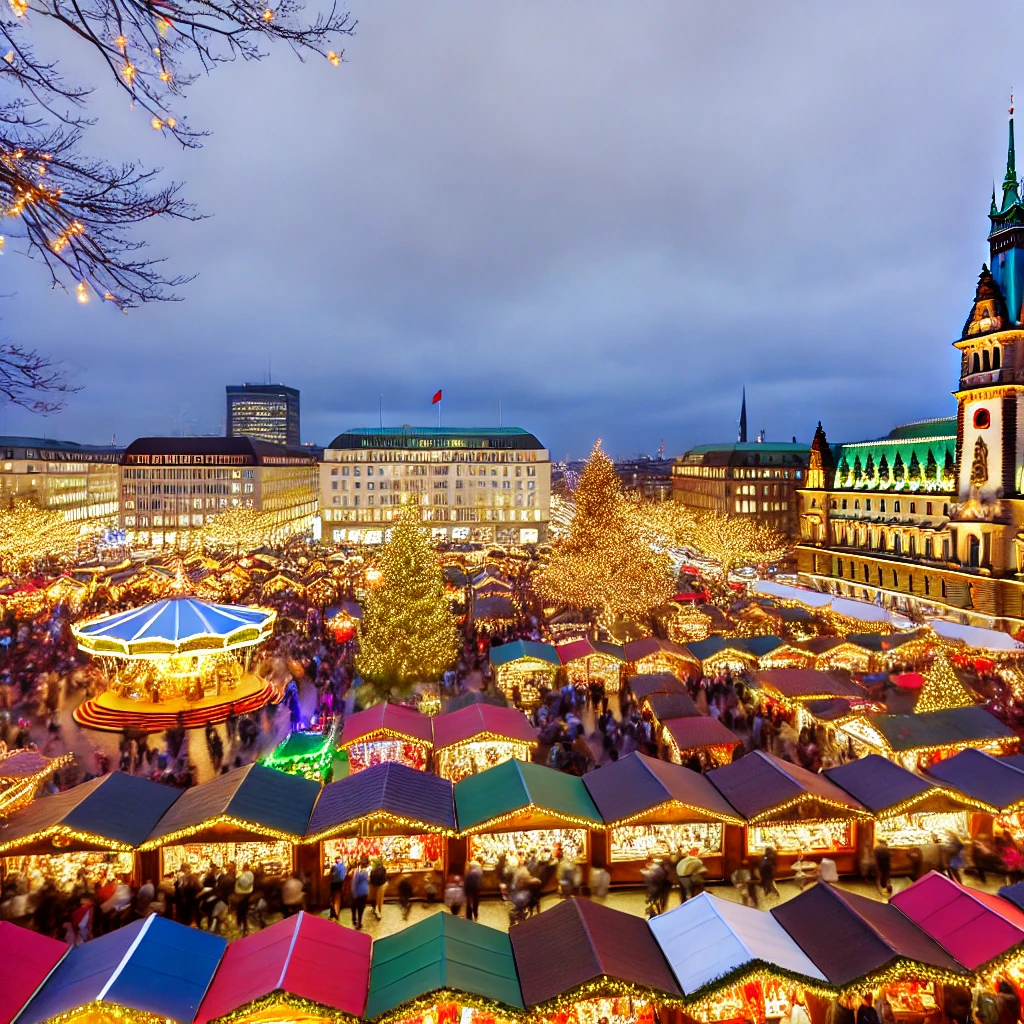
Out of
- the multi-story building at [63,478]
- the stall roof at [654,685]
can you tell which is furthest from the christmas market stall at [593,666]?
the multi-story building at [63,478]

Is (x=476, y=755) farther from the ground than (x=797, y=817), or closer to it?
closer to it

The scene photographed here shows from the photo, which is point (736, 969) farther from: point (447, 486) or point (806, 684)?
point (447, 486)

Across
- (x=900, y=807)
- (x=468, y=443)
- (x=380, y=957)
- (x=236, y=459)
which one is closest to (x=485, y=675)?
(x=900, y=807)

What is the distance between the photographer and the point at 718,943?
8.77 meters

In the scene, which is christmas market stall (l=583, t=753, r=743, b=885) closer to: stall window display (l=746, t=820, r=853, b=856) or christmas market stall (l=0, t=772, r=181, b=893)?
stall window display (l=746, t=820, r=853, b=856)

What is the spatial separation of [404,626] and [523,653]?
4.54 m

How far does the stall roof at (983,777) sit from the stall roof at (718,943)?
21.4ft

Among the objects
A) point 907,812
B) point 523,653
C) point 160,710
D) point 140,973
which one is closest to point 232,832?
point 140,973

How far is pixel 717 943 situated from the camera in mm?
8773

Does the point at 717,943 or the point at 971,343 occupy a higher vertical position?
the point at 971,343

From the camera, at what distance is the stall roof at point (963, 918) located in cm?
877

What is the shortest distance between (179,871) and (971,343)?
150ft

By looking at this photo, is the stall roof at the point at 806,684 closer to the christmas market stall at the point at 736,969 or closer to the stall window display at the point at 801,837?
the stall window display at the point at 801,837

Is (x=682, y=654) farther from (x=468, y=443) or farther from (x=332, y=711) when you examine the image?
(x=468, y=443)
